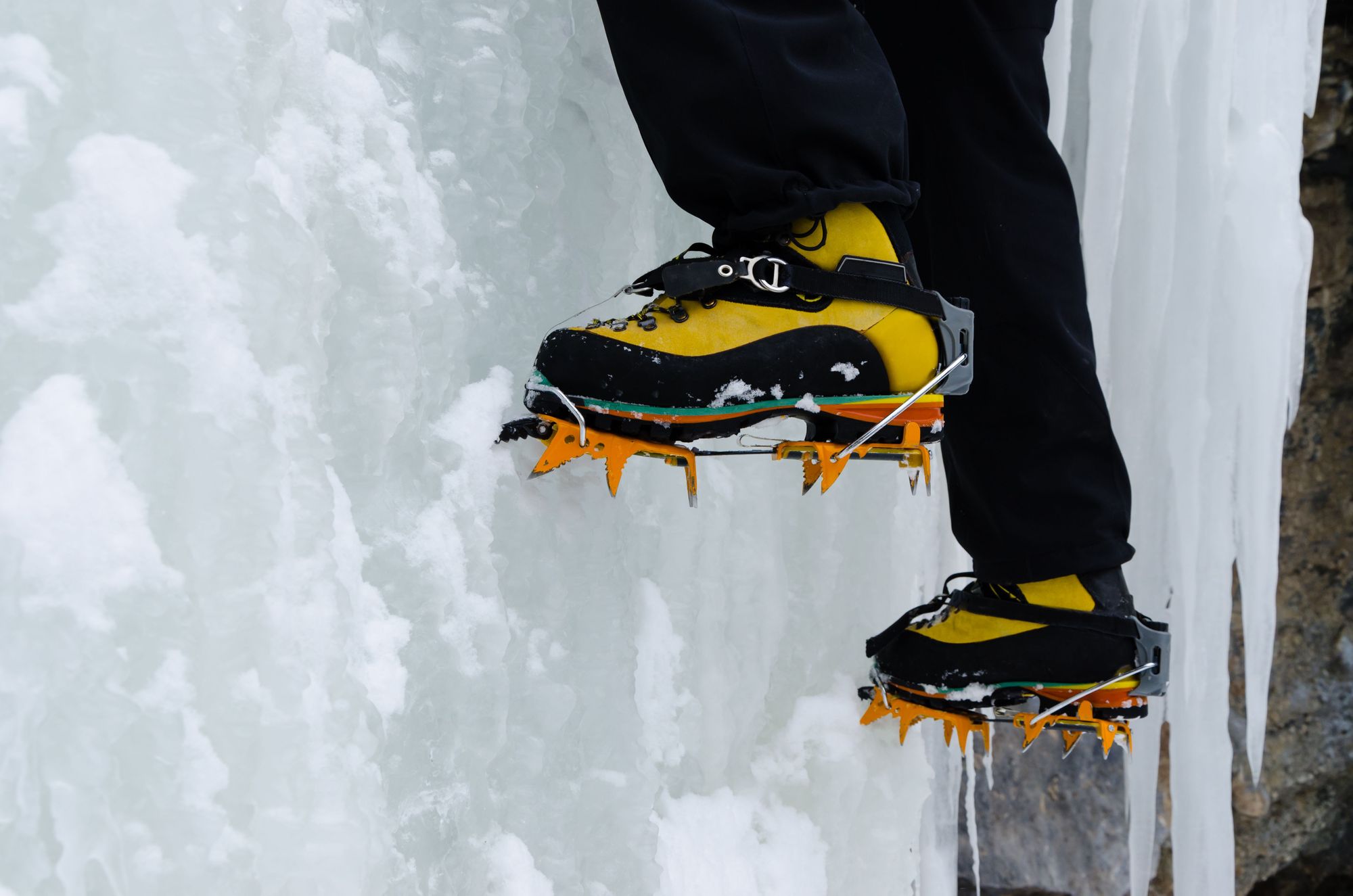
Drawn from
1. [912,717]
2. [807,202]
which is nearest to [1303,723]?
[912,717]

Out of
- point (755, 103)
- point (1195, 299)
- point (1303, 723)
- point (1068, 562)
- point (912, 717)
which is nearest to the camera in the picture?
point (755, 103)

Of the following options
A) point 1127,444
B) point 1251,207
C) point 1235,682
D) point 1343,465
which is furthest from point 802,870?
point 1343,465

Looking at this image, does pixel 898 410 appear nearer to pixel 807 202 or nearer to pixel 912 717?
pixel 807 202

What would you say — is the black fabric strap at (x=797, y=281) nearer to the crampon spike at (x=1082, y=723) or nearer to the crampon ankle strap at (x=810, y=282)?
the crampon ankle strap at (x=810, y=282)

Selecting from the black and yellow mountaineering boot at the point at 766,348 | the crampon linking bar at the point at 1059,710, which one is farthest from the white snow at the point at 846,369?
the crampon linking bar at the point at 1059,710

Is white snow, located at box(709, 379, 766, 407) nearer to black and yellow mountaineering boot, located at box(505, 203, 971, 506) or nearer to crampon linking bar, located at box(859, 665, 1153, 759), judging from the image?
black and yellow mountaineering boot, located at box(505, 203, 971, 506)

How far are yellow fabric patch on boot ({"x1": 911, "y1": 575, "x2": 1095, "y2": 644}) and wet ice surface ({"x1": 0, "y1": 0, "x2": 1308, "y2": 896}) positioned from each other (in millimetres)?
231

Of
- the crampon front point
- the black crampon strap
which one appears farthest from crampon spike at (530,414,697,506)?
the black crampon strap

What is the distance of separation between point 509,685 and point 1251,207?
4.14 ft

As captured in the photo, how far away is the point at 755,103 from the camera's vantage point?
0.72 meters

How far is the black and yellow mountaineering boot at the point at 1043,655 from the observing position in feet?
3.23

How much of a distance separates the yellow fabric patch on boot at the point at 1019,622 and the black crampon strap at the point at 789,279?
1.07 feet

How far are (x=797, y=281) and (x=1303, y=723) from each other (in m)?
2.22

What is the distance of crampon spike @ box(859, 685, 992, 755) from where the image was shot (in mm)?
1112
